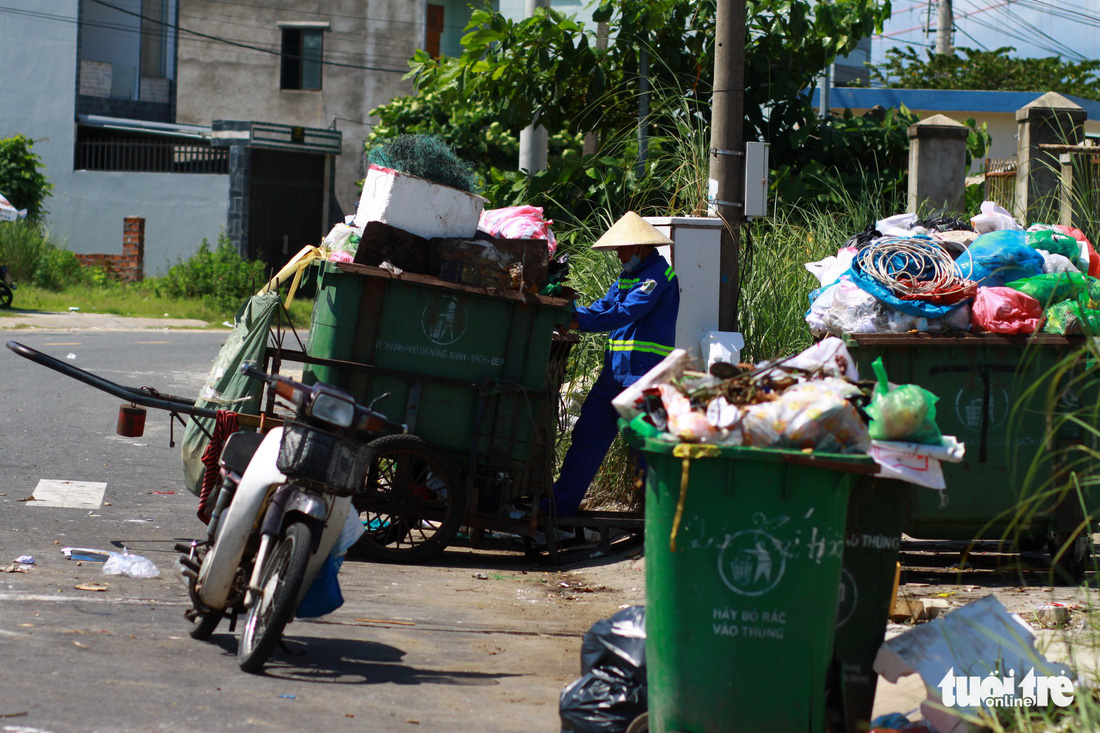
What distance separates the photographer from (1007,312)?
19.1 ft

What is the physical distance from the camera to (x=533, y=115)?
36.1 feet

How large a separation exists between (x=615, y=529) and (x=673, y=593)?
380 cm

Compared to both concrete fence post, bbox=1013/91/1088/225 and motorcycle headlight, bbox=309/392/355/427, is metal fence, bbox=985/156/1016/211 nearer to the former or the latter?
concrete fence post, bbox=1013/91/1088/225

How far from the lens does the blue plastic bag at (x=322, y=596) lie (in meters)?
4.64

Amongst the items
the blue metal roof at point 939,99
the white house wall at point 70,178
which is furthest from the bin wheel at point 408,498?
the white house wall at point 70,178

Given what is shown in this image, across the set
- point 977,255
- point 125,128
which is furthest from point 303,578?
point 125,128

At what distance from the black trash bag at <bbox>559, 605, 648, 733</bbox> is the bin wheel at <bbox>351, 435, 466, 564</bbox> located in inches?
107

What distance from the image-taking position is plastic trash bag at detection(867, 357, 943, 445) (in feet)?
11.6

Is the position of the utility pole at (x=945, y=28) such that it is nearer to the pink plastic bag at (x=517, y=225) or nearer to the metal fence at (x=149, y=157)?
the metal fence at (x=149, y=157)

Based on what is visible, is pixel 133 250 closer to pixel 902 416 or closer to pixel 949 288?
pixel 949 288

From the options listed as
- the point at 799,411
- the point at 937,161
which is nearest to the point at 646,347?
the point at 799,411

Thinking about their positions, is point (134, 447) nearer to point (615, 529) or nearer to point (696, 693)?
point (615, 529)

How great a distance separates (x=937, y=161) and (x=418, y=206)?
→ 6.16 m
